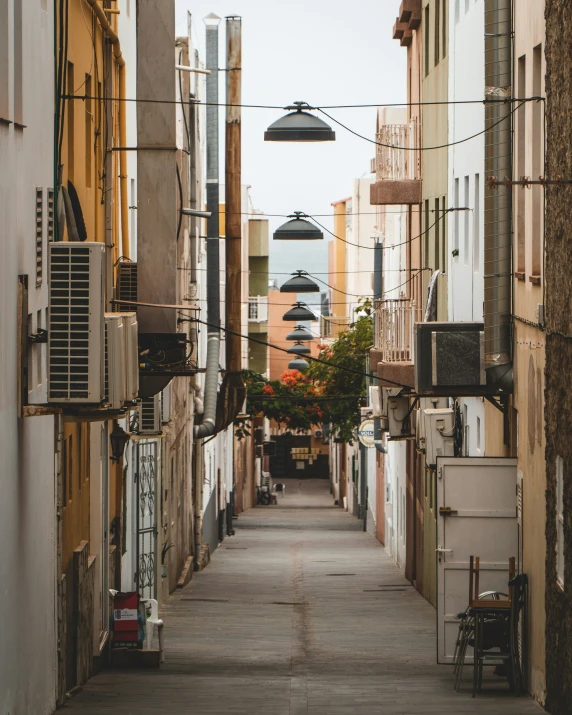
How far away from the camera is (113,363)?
11250 mm

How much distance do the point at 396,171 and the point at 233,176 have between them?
3143 millimetres

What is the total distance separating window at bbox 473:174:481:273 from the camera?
60.6ft

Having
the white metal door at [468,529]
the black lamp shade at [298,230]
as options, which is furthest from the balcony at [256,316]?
the white metal door at [468,529]

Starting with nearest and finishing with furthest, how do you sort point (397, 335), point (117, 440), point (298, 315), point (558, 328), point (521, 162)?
1. point (558, 328)
2. point (521, 162)
3. point (117, 440)
4. point (397, 335)
5. point (298, 315)

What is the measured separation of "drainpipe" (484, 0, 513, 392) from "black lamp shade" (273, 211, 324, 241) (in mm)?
11899

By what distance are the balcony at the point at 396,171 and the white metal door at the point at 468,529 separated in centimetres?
A: 1060

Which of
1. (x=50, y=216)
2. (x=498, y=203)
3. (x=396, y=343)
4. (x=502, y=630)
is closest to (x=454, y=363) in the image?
(x=498, y=203)

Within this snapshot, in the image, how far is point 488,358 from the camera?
15.1m

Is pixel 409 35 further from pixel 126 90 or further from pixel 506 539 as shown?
pixel 506 539

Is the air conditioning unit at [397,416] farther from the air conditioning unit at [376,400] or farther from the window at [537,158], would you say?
the window at [537,158]

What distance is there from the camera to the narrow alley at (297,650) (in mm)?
12961

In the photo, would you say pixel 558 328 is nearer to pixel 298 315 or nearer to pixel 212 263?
pixel 212 263

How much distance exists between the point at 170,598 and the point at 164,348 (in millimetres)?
9563

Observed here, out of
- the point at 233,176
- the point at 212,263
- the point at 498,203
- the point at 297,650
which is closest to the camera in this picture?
the point at 498,203
